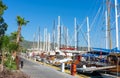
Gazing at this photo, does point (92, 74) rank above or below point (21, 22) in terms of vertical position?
below

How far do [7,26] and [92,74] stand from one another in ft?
33.7

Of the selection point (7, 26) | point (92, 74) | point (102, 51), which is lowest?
point (92, 74)

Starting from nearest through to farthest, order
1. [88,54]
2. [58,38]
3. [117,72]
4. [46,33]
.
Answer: [117,72]
[88,54]
[58,38]
[46,33]

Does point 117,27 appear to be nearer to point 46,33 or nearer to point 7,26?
point 7,26

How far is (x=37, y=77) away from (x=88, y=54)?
2415cm

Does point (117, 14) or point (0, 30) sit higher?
point (117, 14)

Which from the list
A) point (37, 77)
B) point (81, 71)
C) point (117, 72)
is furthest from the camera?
point (81, 71)

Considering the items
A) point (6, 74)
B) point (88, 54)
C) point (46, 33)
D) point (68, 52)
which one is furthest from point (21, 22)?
point (46, 33)

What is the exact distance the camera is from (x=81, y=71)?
31.7 m

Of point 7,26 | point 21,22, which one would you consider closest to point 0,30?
point 7,26

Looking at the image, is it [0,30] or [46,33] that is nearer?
[0,30]

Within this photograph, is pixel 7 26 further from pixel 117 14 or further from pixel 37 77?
pixel 117 14

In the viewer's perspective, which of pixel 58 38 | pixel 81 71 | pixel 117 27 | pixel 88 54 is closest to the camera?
pixel 81 71

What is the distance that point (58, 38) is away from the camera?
2852 inches
